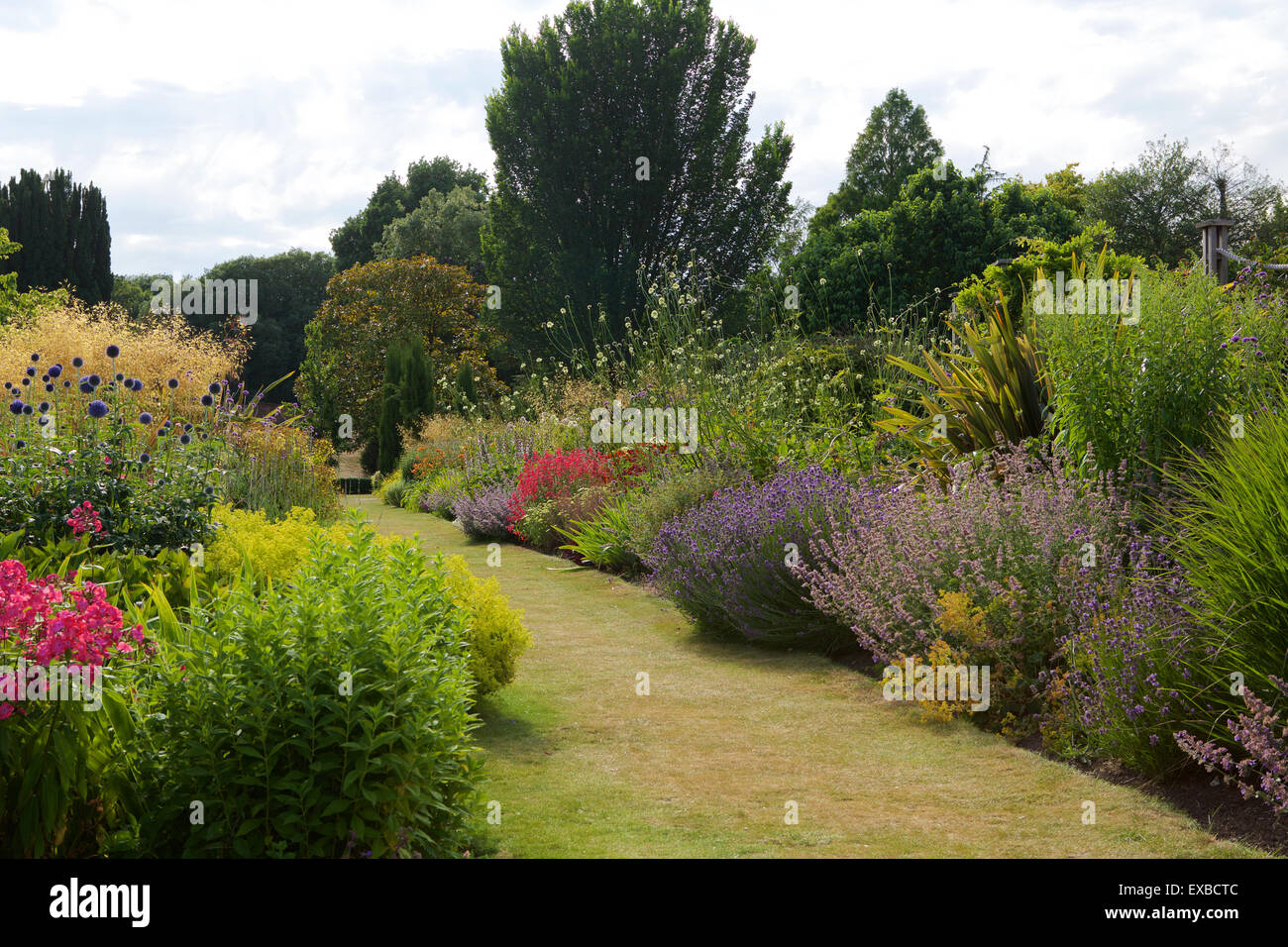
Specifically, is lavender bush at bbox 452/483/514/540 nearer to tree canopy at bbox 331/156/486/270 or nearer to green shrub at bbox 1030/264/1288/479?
green shrub at bbox 1030/264/1288/479

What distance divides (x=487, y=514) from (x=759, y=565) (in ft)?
22.9

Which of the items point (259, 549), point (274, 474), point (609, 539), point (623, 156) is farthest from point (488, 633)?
point (623, 156)

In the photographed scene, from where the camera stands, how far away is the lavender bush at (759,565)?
6.57 metres

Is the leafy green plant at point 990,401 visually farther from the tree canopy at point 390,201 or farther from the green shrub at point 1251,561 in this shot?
the tree canopy at point 390,201

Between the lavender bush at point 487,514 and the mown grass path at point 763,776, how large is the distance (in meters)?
6.64

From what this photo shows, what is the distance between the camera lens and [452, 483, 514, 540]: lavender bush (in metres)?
13.0

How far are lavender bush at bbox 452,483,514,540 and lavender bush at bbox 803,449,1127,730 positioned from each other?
744 cm

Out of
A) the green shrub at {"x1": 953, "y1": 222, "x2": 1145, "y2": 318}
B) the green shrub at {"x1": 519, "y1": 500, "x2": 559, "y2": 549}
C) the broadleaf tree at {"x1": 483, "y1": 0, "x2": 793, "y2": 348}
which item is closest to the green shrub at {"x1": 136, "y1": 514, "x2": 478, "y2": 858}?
the green shrub at {"x1": 519, "y1": 500, "x2": 559, "y2": 549}

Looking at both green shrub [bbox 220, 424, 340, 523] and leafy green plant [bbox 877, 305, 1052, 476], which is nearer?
leafy green plant [bbox 877, 305, 1052, 476]

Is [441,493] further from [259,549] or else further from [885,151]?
[885,151]

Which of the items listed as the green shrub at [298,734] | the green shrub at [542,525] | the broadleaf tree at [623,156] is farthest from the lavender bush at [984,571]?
the broadleaf tree at [623,156]

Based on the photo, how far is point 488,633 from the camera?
16.6 ft
